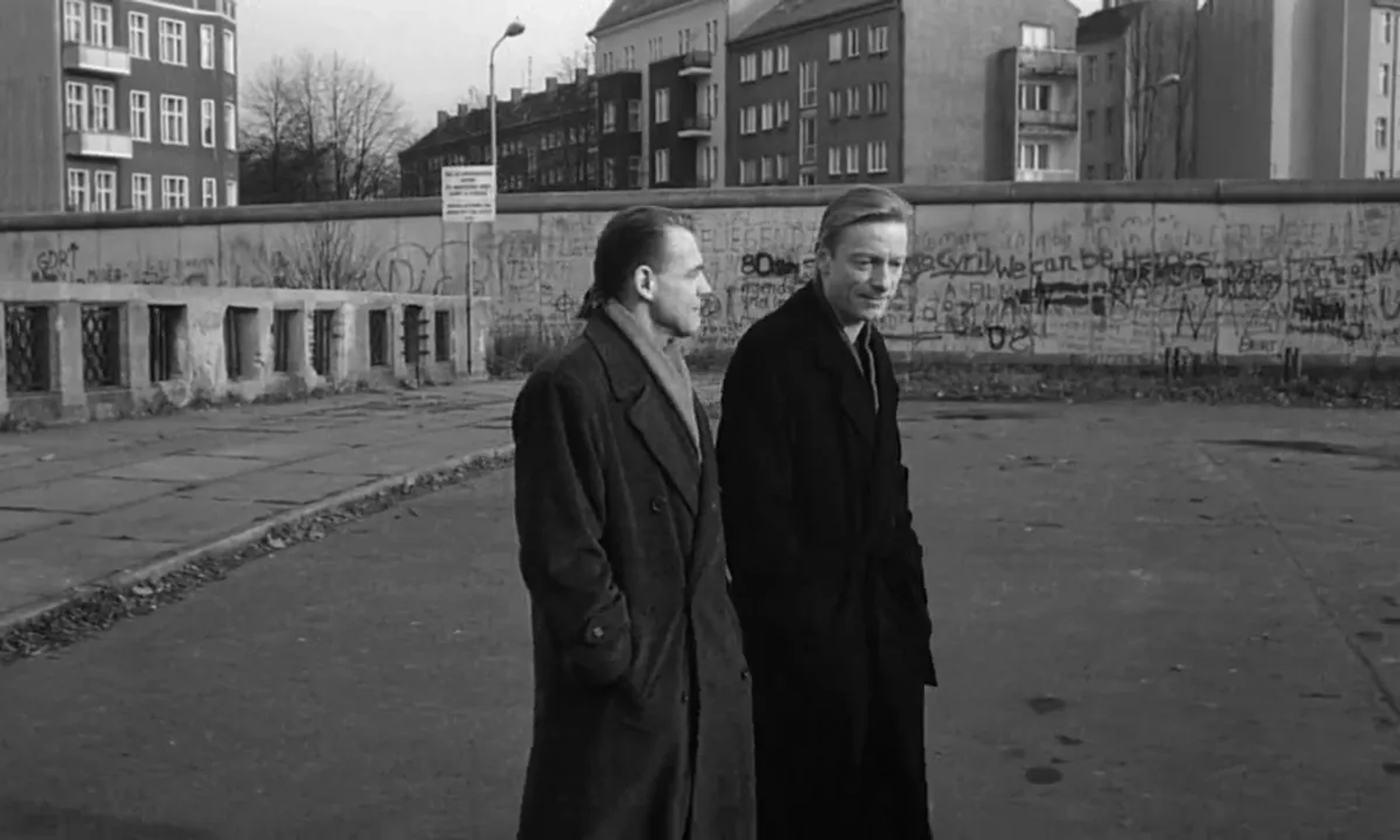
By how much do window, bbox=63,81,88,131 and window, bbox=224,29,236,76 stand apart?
8225 mm

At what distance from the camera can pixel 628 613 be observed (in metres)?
3.24

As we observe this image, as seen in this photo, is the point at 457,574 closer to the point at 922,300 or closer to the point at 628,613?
the point at 628,613

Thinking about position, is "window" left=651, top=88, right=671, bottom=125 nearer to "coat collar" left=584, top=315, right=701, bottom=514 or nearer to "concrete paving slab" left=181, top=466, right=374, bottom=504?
"concrete paving slab" left=181, top=466, right=374, bottom=504

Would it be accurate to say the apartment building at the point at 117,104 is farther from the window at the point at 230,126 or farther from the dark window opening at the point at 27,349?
the dark window opening at the point at 27,349

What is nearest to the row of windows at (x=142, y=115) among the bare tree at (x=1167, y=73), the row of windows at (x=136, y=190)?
the row of windows at (x=136, y=190)

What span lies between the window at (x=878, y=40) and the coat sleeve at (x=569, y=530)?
73082 millimetres

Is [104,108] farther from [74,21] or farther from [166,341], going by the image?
[166,341]

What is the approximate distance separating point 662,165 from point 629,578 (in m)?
92.0

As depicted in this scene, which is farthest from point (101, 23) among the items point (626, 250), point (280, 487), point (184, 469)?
point (626, 250)

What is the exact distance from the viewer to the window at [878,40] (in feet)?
243

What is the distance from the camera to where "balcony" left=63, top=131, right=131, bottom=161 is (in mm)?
67312

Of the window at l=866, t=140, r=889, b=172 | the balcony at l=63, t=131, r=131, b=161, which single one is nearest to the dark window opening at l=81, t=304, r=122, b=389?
the balcony at l=63, t=131, r=131, b=161

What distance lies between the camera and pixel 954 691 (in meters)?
Answer: 6.43

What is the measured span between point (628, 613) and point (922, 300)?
85.9 ft
